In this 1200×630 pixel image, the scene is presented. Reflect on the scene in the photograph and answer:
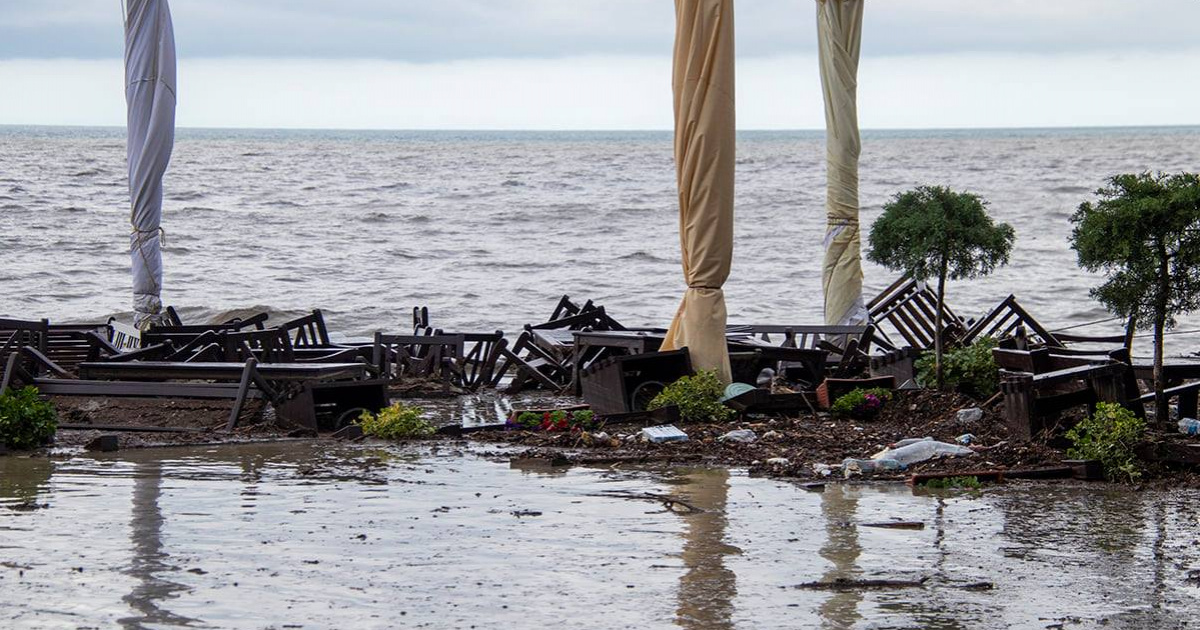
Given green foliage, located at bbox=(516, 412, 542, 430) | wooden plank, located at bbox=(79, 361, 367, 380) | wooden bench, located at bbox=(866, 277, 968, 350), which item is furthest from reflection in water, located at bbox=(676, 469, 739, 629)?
wooden bench, located at bbox=(866, 277, 968, 350)

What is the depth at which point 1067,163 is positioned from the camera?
91500 millimetres

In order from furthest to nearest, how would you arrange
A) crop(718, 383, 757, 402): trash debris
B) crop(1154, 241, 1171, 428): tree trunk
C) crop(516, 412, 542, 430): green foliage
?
crop(718, 383, 757, 402): trash debris → crop(516, 412, 542, 430): green foliage → crop(1154, 241, 1171, 428): tree trunk

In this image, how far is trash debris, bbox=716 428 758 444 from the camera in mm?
11125

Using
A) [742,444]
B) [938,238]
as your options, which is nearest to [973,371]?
[938,238]

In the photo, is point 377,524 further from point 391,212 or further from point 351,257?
point 391,212

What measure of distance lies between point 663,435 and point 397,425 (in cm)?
227

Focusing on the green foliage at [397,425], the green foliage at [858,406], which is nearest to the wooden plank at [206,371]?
the green foliage at [397,425]

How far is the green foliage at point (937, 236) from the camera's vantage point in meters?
12.6

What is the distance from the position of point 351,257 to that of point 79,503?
30.9 meters

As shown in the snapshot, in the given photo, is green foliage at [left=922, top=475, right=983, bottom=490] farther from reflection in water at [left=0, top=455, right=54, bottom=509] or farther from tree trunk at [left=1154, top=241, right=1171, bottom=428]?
reflection in water at [left=0, top=455, right=54, bottom=509]

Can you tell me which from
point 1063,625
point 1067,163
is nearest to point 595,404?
point 1063,625

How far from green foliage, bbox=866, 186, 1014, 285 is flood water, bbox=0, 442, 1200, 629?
147 inches

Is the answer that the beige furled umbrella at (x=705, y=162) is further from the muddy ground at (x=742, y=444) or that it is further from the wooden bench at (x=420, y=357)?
the wooden bench at (x=420, y=357)

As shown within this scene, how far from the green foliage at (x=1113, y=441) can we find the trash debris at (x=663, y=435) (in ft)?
9.99
